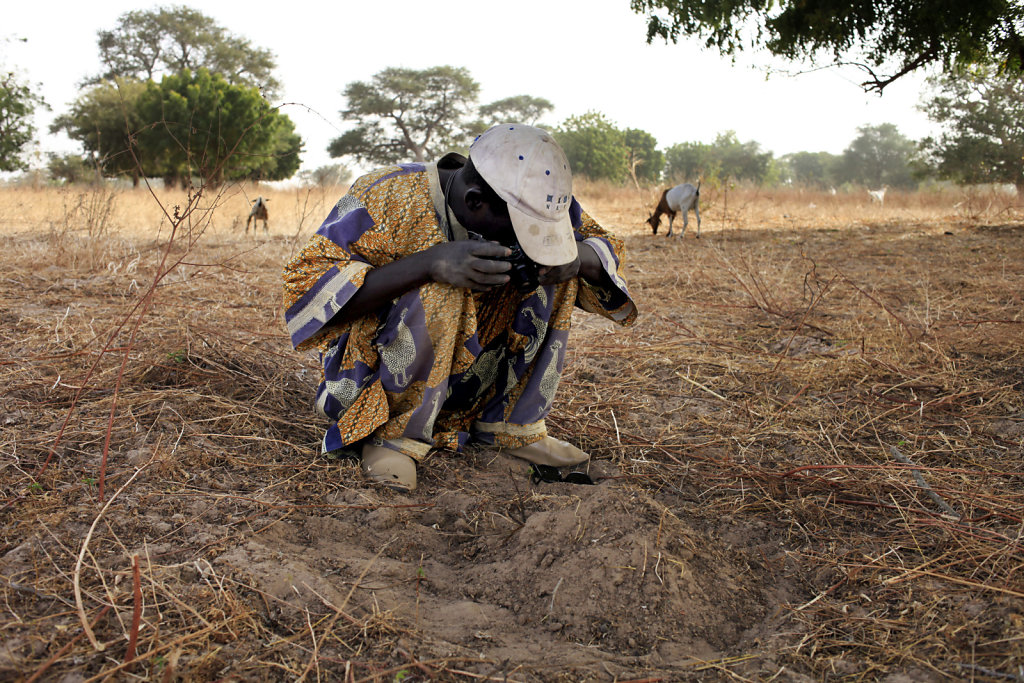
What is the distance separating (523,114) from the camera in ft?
115

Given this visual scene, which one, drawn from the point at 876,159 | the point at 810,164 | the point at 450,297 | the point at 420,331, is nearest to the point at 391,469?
the point at 420,331

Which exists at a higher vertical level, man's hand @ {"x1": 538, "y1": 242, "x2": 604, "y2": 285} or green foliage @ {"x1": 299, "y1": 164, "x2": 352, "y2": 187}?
green foliage @ {"x1": 299, "y1": 164, "x2": 352, "y2": 187}

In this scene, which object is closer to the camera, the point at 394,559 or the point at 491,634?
the point at 491,634

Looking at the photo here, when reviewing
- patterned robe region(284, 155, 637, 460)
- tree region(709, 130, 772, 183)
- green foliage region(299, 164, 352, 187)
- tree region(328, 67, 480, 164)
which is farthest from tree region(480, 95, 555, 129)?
patterned robe region(284, 155, 637, 460)

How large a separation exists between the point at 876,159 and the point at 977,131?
96.9 feet

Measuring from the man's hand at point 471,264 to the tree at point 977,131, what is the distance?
22443mm

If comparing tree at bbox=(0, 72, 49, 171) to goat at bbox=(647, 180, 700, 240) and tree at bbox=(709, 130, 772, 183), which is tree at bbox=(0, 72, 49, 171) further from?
tree at bbox=(709, 130, 772, 183)

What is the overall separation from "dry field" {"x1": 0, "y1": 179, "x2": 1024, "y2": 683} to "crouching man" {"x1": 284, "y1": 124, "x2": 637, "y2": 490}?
0.43 feet

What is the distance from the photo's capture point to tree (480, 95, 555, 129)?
108 ft

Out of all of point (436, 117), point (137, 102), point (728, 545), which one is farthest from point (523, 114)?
point (728, 545)

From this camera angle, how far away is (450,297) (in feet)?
5.54

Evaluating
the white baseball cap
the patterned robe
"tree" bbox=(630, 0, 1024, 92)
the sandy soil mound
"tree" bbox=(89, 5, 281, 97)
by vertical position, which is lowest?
the sandy soil mound

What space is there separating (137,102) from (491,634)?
21745mm

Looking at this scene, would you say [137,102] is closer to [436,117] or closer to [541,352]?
[436,117]
